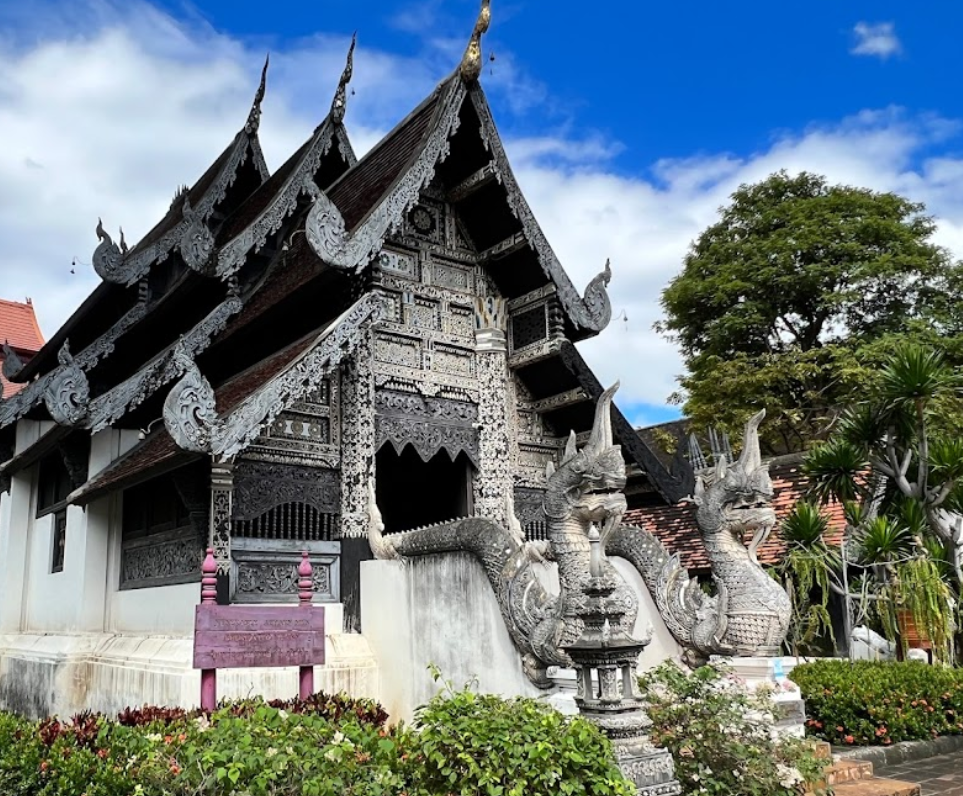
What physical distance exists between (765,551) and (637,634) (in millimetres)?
6457

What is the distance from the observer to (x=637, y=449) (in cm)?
1034

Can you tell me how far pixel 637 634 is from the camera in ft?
25.7

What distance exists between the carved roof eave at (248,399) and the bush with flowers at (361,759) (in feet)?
8.98

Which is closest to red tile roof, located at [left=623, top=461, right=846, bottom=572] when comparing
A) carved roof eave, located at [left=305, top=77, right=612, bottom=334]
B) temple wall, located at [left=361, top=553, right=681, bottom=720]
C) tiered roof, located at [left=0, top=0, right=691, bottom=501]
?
tiered roof, located at [left=0, top=0, right=691, bottom=501]

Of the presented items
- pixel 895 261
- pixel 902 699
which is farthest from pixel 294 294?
pixel 895 261

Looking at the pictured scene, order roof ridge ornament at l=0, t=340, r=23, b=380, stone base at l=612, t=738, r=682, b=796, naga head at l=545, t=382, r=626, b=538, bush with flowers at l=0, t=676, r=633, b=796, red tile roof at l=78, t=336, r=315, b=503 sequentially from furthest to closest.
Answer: roof ridge ornament at l=0, t=340, r=23, b=380 → red tile roof at l=78, t=336, r=315, b=503 → naga head at l=545, t=382, r=626, b=538 → stone base at l=612, t=738, r=682, b=796 → bush with flowers at l=0, t=676, r=633, b=796

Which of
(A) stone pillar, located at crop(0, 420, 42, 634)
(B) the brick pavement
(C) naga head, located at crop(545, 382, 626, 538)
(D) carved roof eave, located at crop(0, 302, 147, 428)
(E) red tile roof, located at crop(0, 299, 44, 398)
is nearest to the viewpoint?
(C) naga head, located at crop(545, 382, 626, 538)

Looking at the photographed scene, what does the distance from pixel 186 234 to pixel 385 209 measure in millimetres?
2718

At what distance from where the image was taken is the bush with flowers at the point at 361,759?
3963 mm

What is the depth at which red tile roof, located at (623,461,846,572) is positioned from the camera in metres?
13.6

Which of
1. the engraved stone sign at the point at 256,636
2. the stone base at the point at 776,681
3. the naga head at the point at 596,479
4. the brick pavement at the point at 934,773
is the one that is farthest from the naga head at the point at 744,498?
the engraved stone sign at the point at 256,636

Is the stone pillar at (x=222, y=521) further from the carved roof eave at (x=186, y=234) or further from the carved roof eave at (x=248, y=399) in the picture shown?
the carved roof eave at (x=186, y=234)

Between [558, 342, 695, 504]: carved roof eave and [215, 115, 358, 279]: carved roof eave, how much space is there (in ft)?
11.0

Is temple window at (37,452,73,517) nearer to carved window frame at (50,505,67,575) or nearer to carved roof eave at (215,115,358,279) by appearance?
carved window frame at (50,505,67,575)
